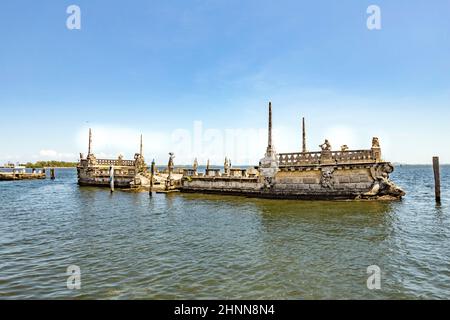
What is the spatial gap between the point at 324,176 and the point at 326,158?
162cm

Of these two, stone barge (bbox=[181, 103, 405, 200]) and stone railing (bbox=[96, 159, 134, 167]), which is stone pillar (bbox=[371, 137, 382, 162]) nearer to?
stone barge (bbox=[181, 103, 405, 200])

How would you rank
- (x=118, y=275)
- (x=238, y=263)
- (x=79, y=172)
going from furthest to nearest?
(x=79, y=172)
(x=238, y=263)
(x=118, y=275)

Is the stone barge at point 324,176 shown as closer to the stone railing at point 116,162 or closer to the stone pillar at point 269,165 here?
the stone pillar at point 269,165

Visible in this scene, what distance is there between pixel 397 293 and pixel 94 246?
36.7ft

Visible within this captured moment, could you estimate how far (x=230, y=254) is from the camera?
10.2 m

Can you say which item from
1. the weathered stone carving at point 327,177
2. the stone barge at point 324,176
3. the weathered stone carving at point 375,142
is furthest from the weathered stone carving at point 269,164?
the weathered stone carving at point 375,142

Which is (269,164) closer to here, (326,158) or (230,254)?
(326,158)

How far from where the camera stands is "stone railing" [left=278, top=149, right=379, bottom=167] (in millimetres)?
23141

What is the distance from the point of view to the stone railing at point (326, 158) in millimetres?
23141

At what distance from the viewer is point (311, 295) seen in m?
6.93

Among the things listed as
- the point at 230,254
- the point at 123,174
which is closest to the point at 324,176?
the point at 230,254
